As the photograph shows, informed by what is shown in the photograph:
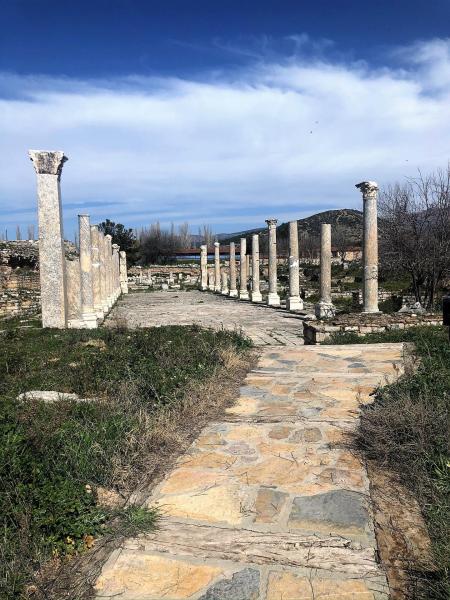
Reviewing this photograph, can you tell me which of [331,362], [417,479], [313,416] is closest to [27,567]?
[417,479]

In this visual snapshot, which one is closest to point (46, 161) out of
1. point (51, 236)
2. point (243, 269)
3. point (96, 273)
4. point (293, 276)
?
point (51, 236)

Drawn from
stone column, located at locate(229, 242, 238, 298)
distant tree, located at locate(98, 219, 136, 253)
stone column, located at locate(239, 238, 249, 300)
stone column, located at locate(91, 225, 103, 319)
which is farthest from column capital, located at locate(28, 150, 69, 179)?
distant tree, located at locate(98, 219, 136, 253)

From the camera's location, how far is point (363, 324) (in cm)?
1085

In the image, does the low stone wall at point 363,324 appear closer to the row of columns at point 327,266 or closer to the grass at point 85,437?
the row of columns at point 327,266

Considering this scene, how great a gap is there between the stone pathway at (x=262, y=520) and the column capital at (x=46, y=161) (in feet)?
28.6

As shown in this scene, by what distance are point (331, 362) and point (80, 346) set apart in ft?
15.8

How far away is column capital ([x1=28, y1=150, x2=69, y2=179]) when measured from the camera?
1138cm

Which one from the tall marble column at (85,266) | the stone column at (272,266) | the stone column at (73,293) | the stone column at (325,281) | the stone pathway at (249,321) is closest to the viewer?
the stone pathway at (249,321)

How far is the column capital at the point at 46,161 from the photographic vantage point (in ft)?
37.3

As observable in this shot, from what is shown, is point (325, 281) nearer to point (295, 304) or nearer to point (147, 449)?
point (295, 304)

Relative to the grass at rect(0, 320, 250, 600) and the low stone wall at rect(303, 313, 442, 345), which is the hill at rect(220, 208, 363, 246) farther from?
the grass at rect(0, 320, 250, 600)

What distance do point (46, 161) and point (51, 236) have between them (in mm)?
1774

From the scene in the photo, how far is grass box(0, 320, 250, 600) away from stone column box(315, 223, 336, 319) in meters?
7.90

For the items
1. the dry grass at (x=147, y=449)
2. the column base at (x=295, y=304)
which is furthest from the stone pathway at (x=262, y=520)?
the column base at (x=295, y=304)
